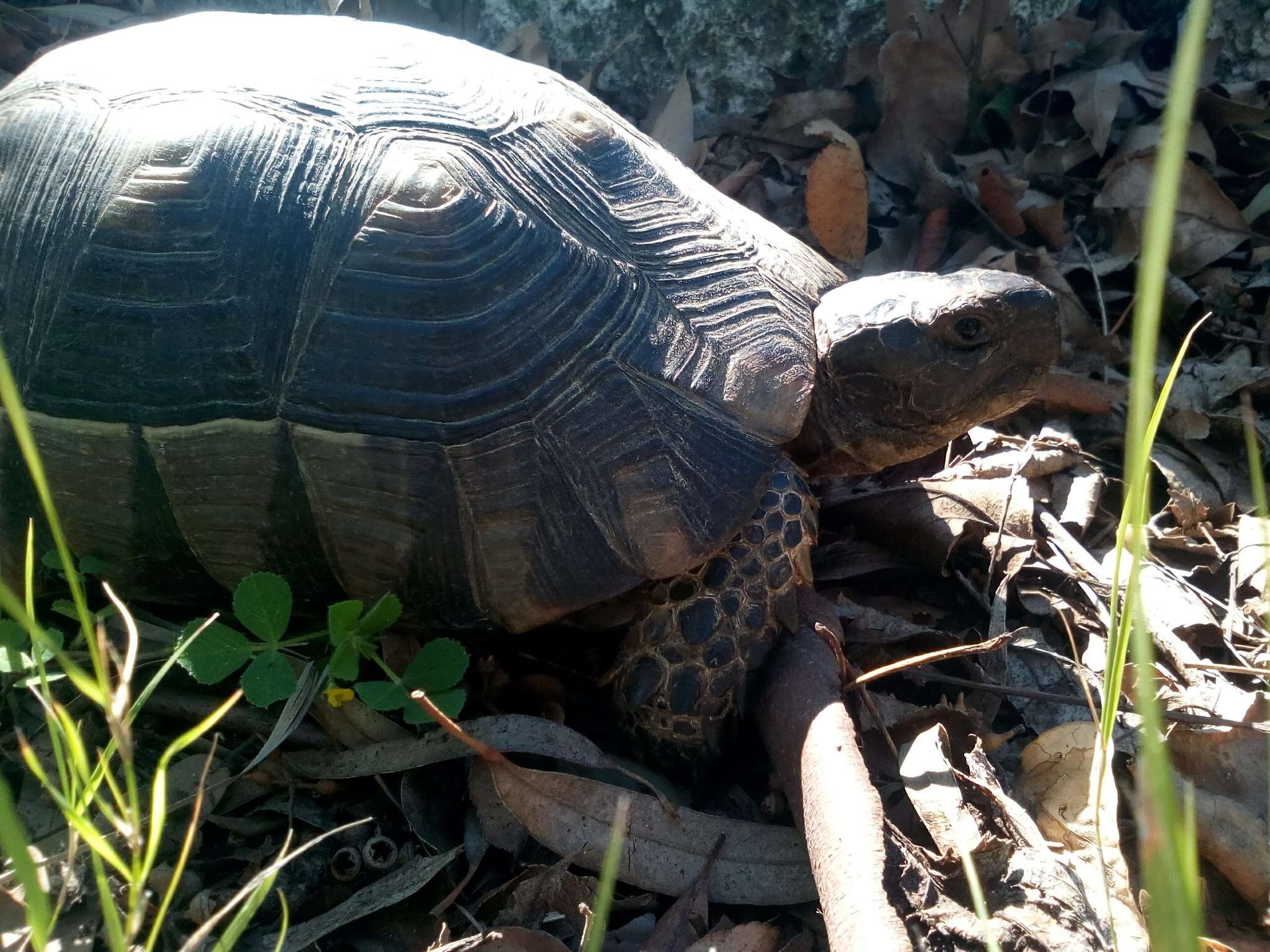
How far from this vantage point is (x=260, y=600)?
228cm

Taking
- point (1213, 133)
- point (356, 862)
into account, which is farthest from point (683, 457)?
point (1213, 133)

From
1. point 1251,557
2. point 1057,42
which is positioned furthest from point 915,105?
point 1251,557

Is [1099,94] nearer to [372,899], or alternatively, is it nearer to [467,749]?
[467,749]

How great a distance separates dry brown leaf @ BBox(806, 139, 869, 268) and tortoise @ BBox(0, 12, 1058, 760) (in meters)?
1.64

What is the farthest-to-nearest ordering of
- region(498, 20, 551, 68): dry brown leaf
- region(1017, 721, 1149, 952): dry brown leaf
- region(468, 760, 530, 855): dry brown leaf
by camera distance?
region(498, 20, 551, 68): dry brown leaf, region(468, 760, 530, 855): dry brown leaf, region(1017, 721, 1149, 952): dry brown leaf

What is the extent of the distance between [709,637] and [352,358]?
1.14m

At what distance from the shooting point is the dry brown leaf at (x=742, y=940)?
203cm

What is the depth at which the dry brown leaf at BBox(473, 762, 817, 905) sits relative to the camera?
216 centimetres

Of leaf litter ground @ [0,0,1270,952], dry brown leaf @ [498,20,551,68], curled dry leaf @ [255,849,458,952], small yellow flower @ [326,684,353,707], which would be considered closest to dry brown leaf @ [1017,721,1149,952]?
leaf litter ground @ [0,0,1270,952]

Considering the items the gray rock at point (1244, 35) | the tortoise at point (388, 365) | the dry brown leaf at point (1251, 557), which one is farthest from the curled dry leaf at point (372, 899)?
the gray rock at point (1244, 35)

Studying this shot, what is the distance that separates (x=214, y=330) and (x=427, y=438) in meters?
0.59

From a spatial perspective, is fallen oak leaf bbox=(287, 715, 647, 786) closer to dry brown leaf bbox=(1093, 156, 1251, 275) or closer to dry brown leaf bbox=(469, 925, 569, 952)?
dry brown leaf bbox=(469, 925, 569, 952)

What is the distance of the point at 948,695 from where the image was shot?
103 inches

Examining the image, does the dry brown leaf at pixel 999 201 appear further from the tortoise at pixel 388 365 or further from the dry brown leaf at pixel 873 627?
the dry brown leaf at pixel 873 627
